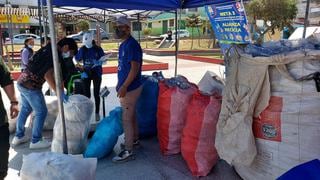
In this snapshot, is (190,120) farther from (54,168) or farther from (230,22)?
(230,22)

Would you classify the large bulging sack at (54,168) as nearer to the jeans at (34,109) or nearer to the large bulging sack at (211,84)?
the jeans at (34,109)

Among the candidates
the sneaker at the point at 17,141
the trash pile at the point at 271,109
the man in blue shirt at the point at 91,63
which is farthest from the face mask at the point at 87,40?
the trash pile at the point at 271,109

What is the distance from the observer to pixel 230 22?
4.66 m

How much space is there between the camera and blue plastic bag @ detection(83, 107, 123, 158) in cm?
387

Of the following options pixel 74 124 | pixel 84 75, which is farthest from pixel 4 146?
pixel 84 75

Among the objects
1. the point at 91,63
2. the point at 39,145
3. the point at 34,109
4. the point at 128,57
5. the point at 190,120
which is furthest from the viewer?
the point at 91,63

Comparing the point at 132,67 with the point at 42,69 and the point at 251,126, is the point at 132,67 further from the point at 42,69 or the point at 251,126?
the point at 251,126

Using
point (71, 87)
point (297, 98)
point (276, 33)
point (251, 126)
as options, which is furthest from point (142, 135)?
point (276, 33)

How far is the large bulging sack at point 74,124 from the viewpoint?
3.76 meters

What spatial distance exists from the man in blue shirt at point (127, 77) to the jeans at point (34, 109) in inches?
40.2

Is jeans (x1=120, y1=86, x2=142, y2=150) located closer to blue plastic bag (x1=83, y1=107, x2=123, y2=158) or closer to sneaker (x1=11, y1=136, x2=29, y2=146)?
blue plastic bag (x1=83, y1=107, x2=123, y2=158)

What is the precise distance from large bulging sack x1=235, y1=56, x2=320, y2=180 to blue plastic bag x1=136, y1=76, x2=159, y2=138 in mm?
1772

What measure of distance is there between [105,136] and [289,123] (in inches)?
76.8

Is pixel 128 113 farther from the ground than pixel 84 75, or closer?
closer
